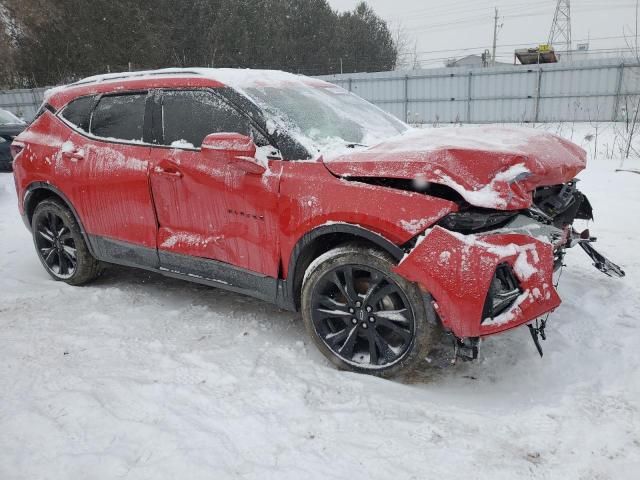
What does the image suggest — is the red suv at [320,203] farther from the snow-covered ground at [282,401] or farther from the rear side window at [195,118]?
the snow-covered ground at [282,401]

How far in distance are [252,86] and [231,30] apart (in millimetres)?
33575

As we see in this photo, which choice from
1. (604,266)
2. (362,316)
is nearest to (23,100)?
(362,316)

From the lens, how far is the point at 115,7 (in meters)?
27.4

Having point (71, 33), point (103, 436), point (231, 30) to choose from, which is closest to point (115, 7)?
point (71, 33)

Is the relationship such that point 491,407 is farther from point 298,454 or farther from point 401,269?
point 298,454

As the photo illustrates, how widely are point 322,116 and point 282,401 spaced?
73.2 inches

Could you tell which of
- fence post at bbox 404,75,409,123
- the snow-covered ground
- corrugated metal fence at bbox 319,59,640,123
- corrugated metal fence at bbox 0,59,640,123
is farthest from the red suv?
fence post at bbox 404,75,409,123

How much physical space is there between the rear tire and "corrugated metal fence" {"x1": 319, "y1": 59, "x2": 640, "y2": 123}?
51.6ft

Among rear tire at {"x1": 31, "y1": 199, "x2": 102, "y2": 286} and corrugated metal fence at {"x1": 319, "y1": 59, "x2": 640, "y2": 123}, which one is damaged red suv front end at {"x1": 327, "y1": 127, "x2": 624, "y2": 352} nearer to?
rear tire at {"x1": 31, "y1": 199, "x2": 102, "y2": 286}

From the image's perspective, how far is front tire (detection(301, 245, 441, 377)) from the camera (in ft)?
8.47

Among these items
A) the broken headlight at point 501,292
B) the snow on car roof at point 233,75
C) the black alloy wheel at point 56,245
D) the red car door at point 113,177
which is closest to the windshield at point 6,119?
the black alloy wheel at point 56,245

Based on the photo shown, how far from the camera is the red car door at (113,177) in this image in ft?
11.8

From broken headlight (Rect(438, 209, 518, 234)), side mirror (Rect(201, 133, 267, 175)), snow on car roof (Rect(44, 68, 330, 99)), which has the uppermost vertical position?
snow on car roof (Rect(44, 68, 330, 99))

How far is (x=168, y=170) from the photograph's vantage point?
3367 mm
